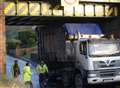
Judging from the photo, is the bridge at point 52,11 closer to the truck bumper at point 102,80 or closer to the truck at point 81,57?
the truck at point 81,57

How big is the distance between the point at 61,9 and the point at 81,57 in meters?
7.26

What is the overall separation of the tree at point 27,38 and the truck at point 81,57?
54025 mm

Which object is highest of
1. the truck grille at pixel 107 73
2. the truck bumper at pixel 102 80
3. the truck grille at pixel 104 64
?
the truck grille at pixel 104 64

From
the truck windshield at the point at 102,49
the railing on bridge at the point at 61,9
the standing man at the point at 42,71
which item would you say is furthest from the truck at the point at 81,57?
the railing on bridge at the point at 61,9

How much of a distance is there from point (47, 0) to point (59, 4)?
1.03 m

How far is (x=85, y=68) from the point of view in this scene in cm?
2389

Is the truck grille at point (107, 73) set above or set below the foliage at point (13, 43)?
above

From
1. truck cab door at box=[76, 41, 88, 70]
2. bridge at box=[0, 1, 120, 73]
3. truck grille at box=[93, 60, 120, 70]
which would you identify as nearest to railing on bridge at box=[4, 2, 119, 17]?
bridge at box=[0, 1, 120, 73]

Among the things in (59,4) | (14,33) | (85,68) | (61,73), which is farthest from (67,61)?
(14,33)

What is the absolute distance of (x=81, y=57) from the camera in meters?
24.4

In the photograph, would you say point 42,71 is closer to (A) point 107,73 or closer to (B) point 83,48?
(B) point 83,48

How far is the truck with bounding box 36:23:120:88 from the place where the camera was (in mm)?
23647

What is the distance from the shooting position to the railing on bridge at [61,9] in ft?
96.7

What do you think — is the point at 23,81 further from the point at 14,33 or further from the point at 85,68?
the point at 14,33
